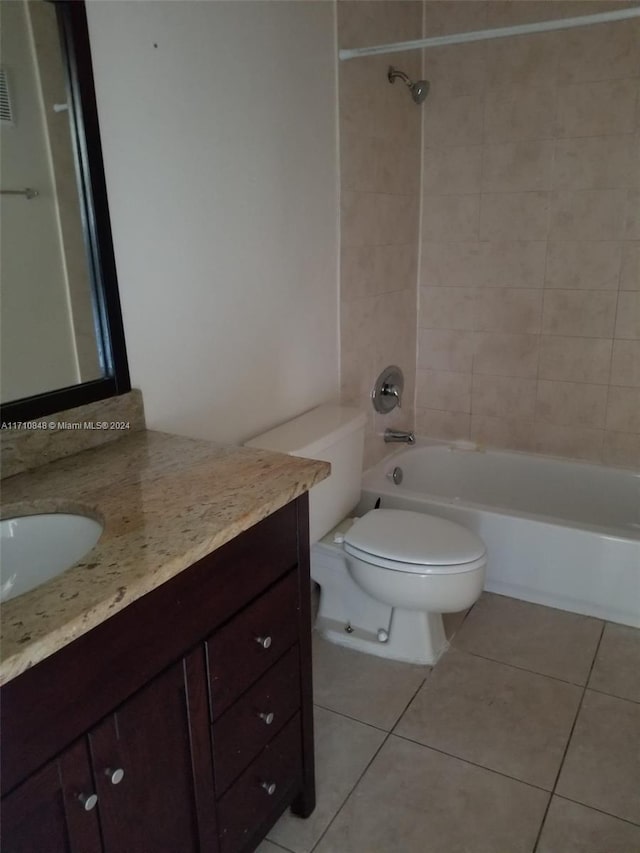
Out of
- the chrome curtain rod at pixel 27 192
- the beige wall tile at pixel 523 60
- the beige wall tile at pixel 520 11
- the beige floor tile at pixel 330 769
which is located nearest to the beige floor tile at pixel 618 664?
the beige floor tile at pixel 330 769

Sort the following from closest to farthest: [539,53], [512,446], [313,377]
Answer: [313,377] < [539,53] < [512,446]

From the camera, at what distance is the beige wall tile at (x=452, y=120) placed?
281cm

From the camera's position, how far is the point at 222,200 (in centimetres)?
182

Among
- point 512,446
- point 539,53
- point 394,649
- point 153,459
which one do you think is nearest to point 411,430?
point 512,446

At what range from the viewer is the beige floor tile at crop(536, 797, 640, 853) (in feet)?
4.88

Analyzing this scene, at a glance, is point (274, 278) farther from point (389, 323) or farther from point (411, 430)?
point (411, 430)

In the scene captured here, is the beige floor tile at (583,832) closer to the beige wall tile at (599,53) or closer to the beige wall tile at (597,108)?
the beige wall tile at (597,108)

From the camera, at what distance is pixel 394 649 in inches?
85.0

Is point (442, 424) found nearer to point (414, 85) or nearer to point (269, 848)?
point (414, 85)

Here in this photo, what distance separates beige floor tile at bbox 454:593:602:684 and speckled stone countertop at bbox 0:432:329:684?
3.99 ft

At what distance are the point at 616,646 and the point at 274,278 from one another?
5.33 ft

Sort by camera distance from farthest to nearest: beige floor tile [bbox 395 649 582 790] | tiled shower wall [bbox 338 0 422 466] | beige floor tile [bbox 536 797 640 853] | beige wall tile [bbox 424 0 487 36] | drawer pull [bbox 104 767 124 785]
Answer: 1. beige wall tile [bbox 424 0 487 36]
2. tiled shower wall [bbox 338 0 422 466]
3. beige floor tile [bbox 395 649 582 790]
4. beige floor tile [bbox 536 797 640 853]
5. drawer pull [bbox 104 767 124 785]

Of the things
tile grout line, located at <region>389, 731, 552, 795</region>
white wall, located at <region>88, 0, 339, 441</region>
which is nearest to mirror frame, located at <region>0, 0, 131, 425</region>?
white wall, located at <region>88, 0, 339, 441</region>

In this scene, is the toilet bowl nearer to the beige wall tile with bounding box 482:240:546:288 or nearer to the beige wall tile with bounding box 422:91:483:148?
the beige wall tile with bounding box 482:240:546:288
